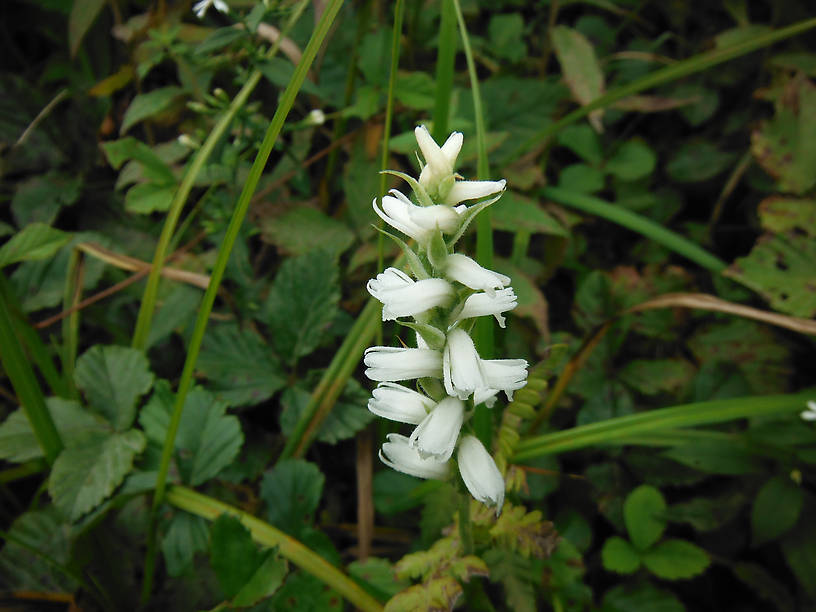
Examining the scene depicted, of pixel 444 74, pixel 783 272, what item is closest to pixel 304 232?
pixel 444 74

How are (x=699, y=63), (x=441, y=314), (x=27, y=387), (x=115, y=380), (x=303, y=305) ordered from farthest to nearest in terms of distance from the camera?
(x=699, y=63)
(x=303, y=305)
(x=115, y=380)
(x=27, y=387)
(x=441, y=314)

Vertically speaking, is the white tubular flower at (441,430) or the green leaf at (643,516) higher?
the white tubular flower at (441,430)

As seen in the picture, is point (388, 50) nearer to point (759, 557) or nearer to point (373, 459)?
point (373, 459)

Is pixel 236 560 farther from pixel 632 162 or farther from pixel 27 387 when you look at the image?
pixel 632 162

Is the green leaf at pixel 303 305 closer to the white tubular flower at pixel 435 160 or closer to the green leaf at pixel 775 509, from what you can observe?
the white tubular flower at pixel 435 160

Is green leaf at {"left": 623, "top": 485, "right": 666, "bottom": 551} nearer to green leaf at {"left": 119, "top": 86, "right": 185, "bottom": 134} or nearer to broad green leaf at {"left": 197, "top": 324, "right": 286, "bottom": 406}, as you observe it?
broad green leaf at {"left": 197, "top": 324, "right": 286, "bottom": 406}

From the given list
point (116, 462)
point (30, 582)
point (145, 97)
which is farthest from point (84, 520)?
point (145, 97)

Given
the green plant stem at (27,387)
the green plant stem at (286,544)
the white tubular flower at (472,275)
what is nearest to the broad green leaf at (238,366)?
the green plant stem at (286,544)
